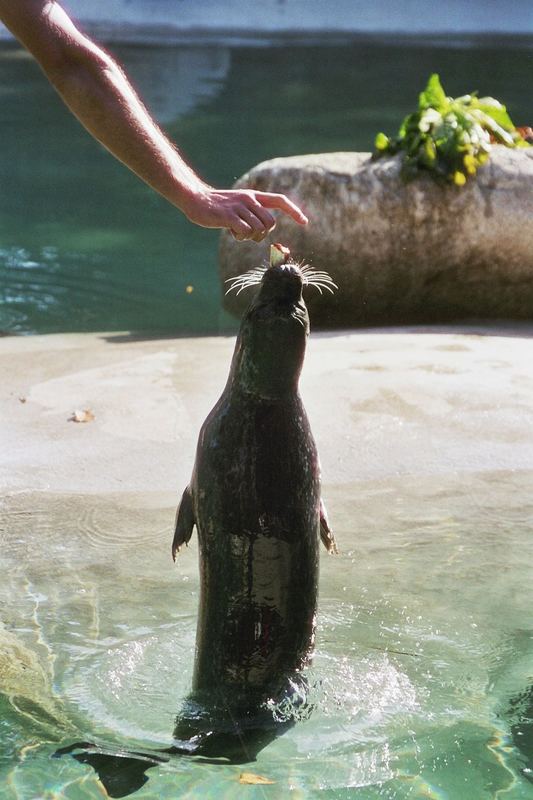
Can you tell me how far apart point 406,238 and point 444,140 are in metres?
0.79

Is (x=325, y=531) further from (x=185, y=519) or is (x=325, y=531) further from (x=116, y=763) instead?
(x=116, y=763)

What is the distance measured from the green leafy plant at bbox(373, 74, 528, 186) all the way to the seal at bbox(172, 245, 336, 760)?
561 cm

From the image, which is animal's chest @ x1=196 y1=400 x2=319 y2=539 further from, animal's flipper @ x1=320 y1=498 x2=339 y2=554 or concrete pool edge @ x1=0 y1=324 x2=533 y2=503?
concrete pool edge @ x1=0 y1=324 x2=533 y2=503

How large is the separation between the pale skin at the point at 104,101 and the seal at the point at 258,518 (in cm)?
32

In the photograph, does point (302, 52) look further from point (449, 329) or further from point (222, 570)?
point (222, 570)

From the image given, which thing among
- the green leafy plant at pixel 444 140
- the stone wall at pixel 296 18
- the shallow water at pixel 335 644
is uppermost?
the stone wall at pixel 296 18

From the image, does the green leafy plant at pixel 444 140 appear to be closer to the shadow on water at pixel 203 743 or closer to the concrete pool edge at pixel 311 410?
the concrete pool edge at pixel 311 410

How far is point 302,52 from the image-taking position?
2528cm

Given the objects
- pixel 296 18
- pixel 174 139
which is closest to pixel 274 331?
pixel 174 139

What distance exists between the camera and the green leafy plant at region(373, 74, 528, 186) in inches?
352

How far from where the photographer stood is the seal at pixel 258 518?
3447mm

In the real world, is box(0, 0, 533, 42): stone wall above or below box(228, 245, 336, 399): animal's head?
above

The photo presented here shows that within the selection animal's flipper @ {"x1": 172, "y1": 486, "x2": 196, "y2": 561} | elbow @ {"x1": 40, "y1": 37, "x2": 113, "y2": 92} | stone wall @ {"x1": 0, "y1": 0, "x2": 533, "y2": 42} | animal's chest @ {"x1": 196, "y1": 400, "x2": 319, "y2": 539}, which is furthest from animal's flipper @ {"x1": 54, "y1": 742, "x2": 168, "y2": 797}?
stone wall @ {"x1": 0, "y1": 0, "x2": 533, "y2": 42}

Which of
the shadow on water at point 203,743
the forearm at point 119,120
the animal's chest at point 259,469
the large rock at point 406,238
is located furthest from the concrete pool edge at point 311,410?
the forearm at point 119,120
